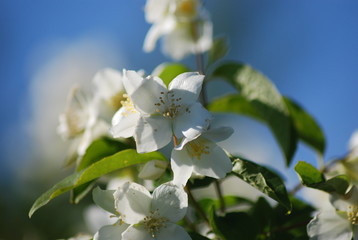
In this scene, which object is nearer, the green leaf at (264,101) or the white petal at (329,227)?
the white petal at (329,227)

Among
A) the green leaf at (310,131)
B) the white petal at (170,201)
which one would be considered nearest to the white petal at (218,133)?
the white petal at (170,201)

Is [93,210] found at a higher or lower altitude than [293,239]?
lower

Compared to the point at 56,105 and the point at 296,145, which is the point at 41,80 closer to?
the point at 56,105

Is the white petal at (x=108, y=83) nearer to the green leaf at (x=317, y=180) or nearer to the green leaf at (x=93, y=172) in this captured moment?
the green leaf at (x=93, y=172)

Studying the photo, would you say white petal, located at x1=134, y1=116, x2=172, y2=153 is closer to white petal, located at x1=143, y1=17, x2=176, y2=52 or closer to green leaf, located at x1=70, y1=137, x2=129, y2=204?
green leaf, located at x1=70, y1=137, x2=129, y2=204

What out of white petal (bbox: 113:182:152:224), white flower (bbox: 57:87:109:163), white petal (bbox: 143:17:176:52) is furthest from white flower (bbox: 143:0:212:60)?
white petal (bbox: 113:182:152:224)

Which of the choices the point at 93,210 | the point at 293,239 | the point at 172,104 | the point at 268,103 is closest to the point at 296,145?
the point at 268,103

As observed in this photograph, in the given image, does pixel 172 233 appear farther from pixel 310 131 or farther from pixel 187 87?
pixel 310 131

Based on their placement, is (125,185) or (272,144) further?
(272,144)
